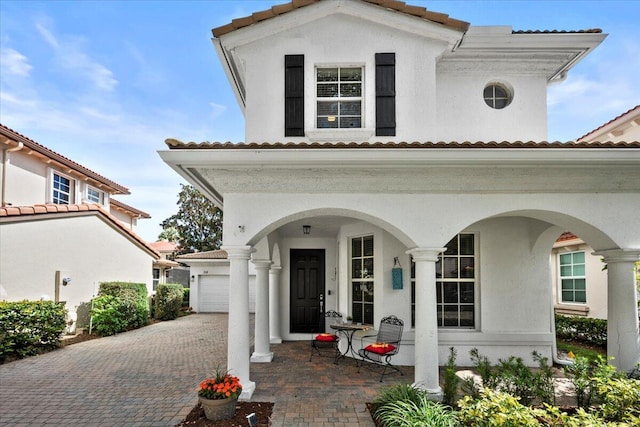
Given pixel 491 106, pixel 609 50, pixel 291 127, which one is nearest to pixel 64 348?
pixel 291 127

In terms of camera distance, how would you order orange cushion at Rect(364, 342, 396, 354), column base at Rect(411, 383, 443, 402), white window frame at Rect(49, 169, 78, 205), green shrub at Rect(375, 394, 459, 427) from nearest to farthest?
green shrub at Rect(375, 394, 459, 427) → column base at Rect(411, 383, 443, 402) → orange cushion at Rect(364, 342, 396, 354) → white window frame at Rect(49, 169, 78, 205)

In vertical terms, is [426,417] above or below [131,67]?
below

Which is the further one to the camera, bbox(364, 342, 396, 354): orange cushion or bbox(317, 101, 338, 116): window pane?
bbox(317, 101, 338, 116): window pane

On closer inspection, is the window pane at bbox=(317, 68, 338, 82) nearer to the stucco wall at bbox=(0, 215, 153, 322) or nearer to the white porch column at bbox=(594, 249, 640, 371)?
the white porch column at bbox=(594, 249, 640, 371)

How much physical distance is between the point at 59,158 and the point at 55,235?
4.28m

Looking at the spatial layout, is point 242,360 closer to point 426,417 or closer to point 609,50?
point 426,417

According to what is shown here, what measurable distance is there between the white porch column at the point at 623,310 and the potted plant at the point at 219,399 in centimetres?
600

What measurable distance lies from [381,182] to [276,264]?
5.72 m

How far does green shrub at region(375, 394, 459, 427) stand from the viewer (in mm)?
4180

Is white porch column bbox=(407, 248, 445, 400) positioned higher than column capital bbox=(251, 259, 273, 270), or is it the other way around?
column capital bbox=(251, 259, 273, 270)

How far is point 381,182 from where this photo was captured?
19.4 ft

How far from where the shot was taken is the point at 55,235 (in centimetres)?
1227

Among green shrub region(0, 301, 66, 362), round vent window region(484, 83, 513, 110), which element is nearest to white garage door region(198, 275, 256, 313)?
green shrub region(0, 301, 66, 362)

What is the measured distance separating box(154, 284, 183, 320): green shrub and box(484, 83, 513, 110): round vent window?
643 inches
